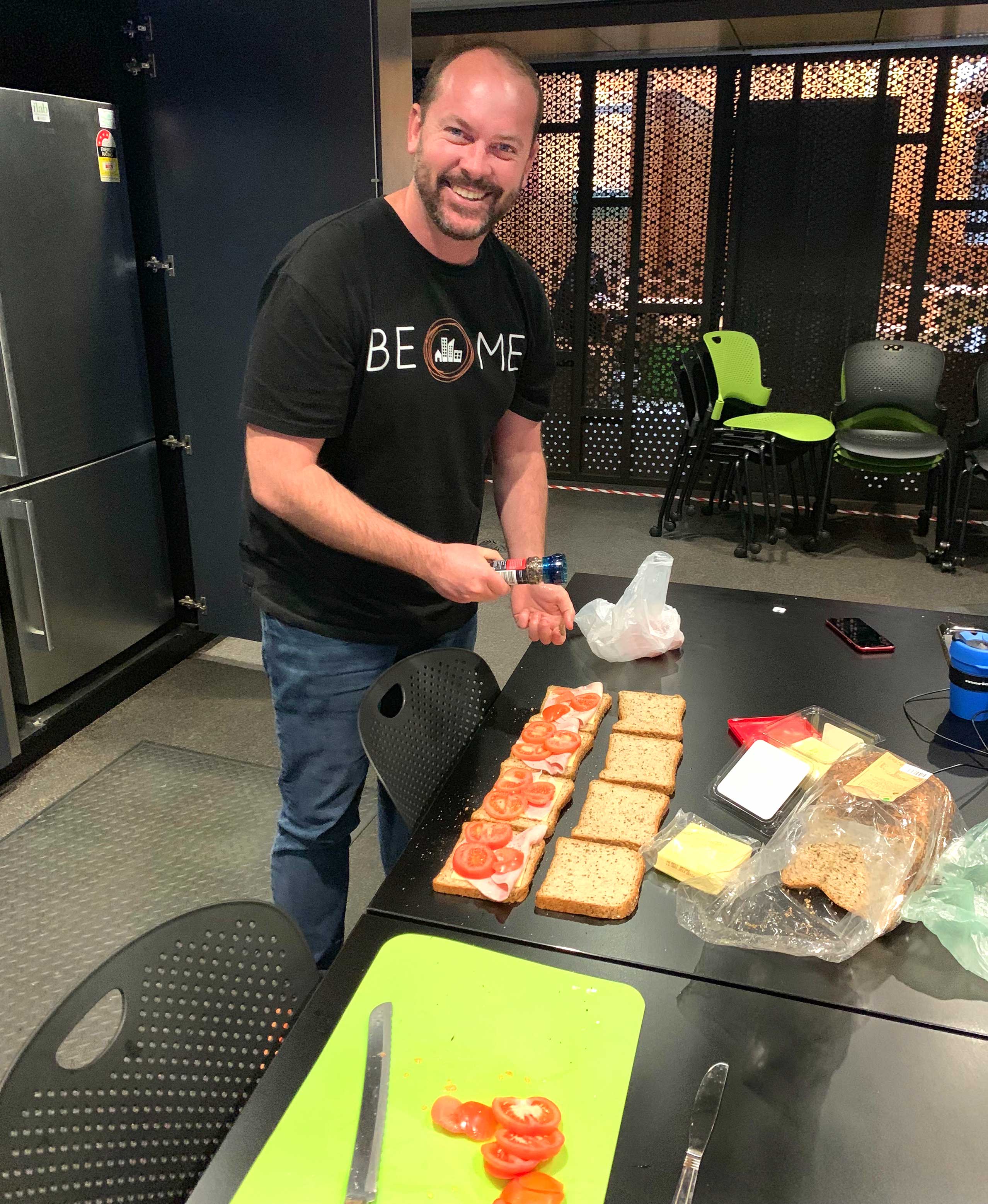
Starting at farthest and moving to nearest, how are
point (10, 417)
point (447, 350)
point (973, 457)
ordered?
1. point (973, 457)
2. point (10, 417)
3. point (447, 350)

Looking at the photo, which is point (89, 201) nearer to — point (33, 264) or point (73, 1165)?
point (33, 264)

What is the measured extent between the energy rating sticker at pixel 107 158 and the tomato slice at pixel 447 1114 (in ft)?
9.90

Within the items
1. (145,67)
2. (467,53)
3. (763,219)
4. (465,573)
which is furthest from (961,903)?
(763,219)

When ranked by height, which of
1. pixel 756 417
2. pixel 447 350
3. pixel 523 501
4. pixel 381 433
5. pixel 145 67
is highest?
pixel 145 67

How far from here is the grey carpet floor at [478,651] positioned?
8.44 feet

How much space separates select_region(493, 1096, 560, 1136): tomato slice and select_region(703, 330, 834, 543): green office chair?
14.7ft

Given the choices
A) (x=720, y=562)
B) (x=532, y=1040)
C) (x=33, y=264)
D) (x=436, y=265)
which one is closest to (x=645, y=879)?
(x=532, y=1040)

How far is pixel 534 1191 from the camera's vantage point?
856 millimetres

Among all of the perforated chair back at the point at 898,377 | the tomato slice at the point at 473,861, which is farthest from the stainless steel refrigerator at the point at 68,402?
the perforated chair back at the point at 898,377

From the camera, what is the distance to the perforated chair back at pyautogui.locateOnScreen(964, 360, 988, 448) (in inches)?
193

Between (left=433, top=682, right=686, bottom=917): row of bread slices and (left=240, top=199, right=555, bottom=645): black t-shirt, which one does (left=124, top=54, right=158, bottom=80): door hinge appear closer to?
(left=240, top=199, right=555, bottom=645): black t-shirt

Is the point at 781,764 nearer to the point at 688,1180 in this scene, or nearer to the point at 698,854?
the point at 698,854

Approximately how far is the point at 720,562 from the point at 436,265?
3501 millimetres

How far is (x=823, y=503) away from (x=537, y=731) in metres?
4.02
